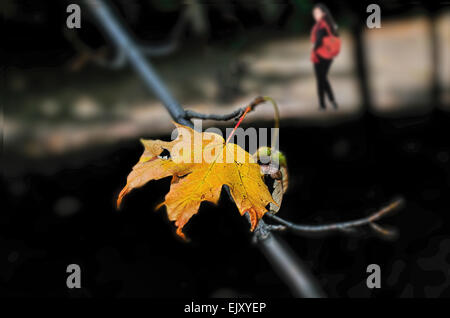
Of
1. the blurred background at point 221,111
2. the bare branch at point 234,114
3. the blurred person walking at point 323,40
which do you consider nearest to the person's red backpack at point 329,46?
the blurred person walking at point 323,40

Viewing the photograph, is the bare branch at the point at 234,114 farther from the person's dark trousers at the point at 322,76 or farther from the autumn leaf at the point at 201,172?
the person's dark trousers at the point at 322,76

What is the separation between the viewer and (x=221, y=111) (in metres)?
0.83

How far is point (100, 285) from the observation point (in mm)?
799

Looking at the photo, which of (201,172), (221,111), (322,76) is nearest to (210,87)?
(221,111)

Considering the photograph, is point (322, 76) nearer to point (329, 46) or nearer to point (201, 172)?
point (329, 46)

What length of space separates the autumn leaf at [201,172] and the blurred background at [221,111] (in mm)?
419

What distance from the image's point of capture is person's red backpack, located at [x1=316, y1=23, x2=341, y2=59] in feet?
1.13

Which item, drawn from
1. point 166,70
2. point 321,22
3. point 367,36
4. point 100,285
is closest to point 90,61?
point 166,70

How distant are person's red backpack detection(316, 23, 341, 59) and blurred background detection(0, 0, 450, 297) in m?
0.27

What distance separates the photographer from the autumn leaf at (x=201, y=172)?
0.82ft

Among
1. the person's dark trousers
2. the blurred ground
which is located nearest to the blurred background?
the blurred ground

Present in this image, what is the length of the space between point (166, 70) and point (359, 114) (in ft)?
1.78

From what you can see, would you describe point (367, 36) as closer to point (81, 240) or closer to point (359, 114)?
point (359, 114)

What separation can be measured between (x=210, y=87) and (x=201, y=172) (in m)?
0.77
